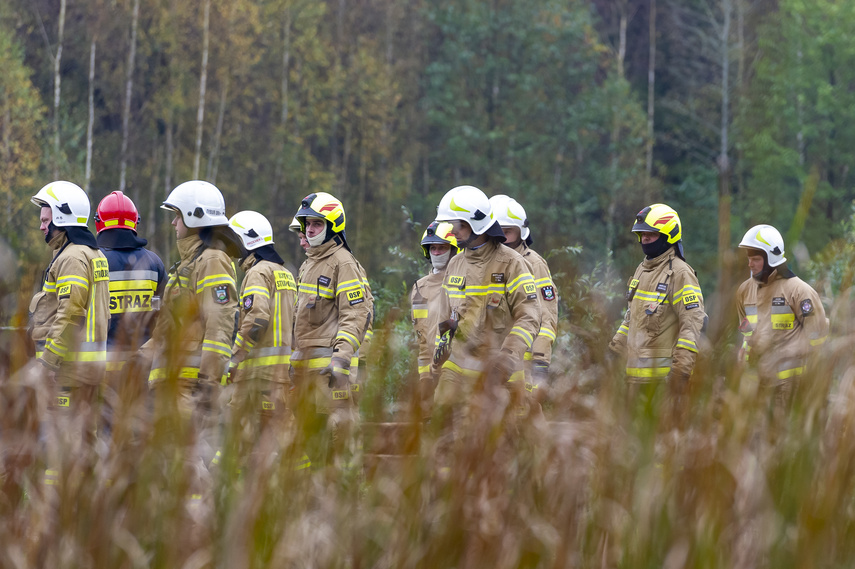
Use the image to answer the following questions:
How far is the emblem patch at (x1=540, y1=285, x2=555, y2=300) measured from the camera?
845 cm

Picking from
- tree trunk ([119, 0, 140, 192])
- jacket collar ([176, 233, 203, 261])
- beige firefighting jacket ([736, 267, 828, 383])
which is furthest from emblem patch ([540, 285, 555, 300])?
tree trunk ([119, 0, 140, 192])

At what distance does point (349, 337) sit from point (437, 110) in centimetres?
3432

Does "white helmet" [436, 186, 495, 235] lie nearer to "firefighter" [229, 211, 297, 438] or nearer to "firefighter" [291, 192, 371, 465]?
"firefighter" [291, 192, 371, 465]

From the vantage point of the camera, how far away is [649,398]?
300cm

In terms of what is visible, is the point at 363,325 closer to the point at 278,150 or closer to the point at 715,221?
the point at 278,150

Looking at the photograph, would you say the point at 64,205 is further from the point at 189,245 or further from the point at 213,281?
the point at 213,281

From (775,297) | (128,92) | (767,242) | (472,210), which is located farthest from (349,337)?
(128,92)

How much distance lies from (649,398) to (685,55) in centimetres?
4440

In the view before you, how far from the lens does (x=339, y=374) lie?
7.05 m

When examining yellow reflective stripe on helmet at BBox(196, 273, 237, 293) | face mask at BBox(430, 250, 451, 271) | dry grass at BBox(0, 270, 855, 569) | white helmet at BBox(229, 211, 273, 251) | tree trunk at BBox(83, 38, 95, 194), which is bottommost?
dry grass at BBox(0, 270, 855, 569)

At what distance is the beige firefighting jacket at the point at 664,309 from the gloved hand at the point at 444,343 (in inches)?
58.6

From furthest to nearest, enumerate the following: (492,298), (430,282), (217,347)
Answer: (430,282) < (492,298) < (217,347)

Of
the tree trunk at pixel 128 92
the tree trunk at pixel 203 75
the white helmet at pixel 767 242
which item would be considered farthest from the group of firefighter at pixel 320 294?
the tree trunk at pixel 203 75

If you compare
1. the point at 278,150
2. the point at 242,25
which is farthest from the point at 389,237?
the point at 242,25
